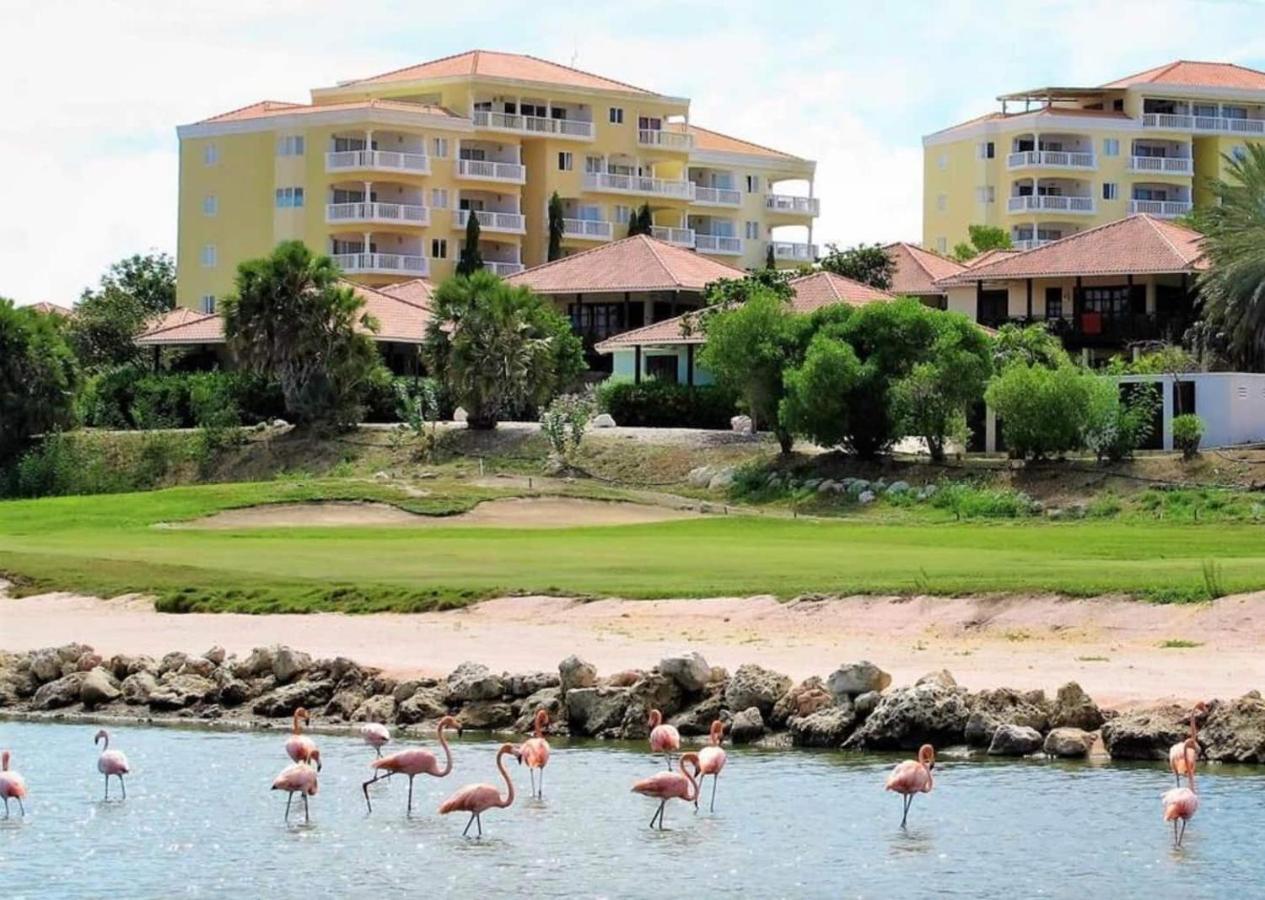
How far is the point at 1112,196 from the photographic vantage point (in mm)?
143500

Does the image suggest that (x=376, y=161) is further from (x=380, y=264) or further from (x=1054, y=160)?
(x=1054, y=160)

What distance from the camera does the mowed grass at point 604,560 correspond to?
1639 inches

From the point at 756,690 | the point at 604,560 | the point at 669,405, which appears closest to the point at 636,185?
the point at 669,405

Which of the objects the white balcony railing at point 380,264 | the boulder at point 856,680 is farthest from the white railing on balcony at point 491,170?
the boulder at point 856,680

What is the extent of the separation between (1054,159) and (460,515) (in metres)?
80.2

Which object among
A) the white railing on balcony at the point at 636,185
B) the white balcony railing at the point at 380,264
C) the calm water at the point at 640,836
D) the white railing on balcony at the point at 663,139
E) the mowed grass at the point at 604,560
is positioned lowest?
the calm water at the point at 640,836

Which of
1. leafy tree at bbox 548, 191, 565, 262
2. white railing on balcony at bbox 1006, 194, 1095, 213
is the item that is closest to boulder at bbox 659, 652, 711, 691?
leafy tree at bbox 548, 191, 565, 262

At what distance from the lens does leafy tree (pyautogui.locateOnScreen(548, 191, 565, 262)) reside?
129m

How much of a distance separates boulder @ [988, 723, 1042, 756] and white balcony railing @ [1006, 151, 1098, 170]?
11626cm

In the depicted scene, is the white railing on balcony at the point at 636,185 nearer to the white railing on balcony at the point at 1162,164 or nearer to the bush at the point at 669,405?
the white railing on balcony at the point at 1162,164

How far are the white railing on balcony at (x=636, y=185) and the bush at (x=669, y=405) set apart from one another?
146 ft

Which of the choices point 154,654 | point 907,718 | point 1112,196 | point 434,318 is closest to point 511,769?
point 907,718

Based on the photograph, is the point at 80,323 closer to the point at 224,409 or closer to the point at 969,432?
the point at 224,409

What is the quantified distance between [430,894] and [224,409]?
70.5 metres
